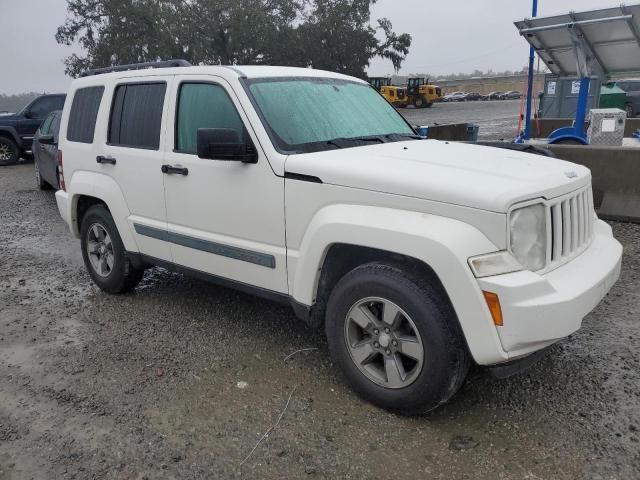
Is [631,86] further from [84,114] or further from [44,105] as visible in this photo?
[84,114]

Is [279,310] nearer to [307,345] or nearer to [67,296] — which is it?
[307,345]

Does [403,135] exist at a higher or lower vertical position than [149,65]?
lower

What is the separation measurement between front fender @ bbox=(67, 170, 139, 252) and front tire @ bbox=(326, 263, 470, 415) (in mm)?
2252

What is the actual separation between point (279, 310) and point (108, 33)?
3740 centimetres

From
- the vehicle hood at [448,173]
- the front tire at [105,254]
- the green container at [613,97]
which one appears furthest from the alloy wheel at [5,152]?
the green container at [613,97]

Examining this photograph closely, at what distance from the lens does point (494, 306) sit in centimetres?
262

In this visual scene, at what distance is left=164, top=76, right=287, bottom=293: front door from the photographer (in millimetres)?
3555

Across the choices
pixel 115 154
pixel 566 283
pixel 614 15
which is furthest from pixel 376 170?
pixel 614 15

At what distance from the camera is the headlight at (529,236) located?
2.73 metres

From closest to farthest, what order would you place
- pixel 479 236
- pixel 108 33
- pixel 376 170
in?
pixel 479 236 → pixel 376 170 → pixel 108 33

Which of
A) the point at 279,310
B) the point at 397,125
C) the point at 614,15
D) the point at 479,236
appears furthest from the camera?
the point at 614,15

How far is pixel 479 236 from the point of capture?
2707 mm

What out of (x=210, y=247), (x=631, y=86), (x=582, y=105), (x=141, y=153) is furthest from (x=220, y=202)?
(x=631, y=86)

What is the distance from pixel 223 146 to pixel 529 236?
184cm
